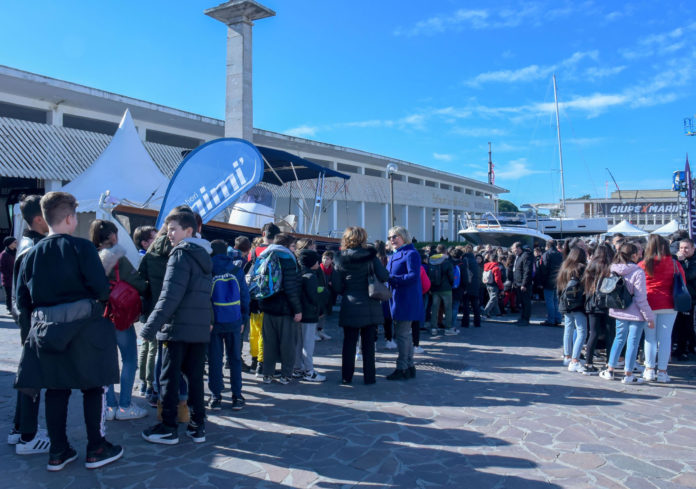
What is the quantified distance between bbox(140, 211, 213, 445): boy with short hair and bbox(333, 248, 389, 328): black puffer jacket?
2.05 metres

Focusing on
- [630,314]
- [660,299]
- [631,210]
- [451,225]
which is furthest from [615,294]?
[631,210]

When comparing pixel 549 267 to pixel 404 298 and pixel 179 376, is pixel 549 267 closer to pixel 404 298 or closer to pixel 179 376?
pixel 404 298

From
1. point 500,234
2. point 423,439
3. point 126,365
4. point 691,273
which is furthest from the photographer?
point 500,234

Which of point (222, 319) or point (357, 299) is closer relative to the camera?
point (222, 319)

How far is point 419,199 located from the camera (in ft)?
121

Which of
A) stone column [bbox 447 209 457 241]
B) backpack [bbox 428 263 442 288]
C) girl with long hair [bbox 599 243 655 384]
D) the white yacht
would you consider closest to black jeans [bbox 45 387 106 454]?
girl with long hair [bbox 599 243 655 384]

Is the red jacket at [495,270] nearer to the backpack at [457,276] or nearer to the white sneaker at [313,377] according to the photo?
the backpack at [457,276]

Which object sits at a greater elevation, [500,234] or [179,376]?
[500,234]

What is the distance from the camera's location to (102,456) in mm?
3539

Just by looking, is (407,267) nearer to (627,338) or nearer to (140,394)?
(627,338)

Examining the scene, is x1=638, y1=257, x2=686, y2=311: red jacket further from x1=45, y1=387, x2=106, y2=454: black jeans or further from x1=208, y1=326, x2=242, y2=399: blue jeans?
x1=45, y1=387, x2=106, y2=454: black jeans

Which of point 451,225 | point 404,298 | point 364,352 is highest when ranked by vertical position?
point 451,225

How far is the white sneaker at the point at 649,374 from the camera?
19.4ft

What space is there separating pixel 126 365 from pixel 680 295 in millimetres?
5804
